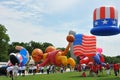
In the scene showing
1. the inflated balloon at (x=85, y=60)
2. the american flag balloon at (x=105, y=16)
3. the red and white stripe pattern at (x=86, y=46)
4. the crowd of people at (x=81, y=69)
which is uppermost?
the american flag balloon at (x=105, y=16)

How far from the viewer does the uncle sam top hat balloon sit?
24.8 m

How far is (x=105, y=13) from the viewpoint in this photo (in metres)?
25.9

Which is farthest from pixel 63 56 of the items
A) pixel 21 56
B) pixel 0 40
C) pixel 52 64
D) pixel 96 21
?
pixel 0 40

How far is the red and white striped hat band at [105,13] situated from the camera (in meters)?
25.7

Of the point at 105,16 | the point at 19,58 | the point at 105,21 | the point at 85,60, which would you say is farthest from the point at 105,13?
the point at 85,60

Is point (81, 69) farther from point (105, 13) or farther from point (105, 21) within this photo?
point (105, 21)

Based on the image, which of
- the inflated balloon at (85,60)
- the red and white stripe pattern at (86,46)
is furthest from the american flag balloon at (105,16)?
the inflated balloon at (85,60)

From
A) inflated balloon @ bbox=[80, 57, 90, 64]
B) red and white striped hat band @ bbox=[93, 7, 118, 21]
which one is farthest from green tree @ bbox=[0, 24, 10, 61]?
red and white striped hat band @ bbox=[93, 7, 118, 21]

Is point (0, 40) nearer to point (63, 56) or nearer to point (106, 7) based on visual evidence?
point (63, 56)

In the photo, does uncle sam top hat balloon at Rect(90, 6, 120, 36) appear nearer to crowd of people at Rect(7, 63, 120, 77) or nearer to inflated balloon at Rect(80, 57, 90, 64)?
crowd of people at Rect(7, 63, 120, 77)

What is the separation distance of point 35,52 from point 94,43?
17.1 meters

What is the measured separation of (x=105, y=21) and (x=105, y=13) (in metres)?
0.79

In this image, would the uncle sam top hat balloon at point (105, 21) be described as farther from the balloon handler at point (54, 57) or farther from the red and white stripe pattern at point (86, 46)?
the balloon handler at point (54, 57)

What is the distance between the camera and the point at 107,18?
2553cm
